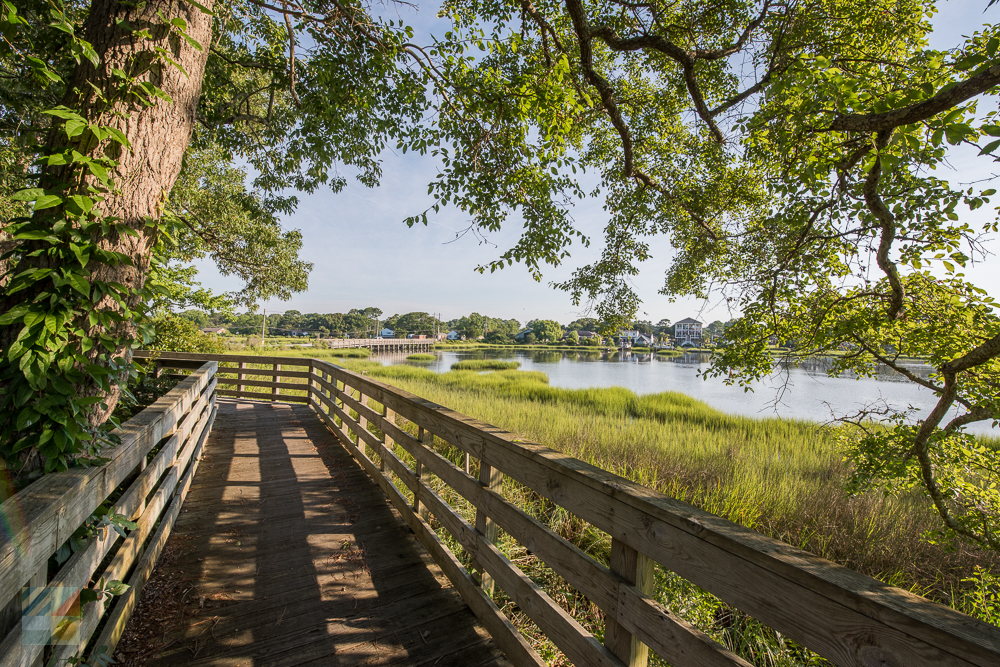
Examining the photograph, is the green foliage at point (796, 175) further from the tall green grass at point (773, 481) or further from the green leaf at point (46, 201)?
the green leaf at point (46, 201)

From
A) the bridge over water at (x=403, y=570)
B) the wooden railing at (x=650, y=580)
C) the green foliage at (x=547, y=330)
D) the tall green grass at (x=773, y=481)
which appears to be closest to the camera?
the wooden railing at (x=650, y=580)

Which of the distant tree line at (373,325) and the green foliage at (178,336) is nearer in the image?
the green foliage at (178,336)

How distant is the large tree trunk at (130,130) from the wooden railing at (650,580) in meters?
2.04

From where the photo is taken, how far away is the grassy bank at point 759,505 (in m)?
3.16

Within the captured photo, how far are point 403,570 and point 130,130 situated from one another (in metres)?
3.18

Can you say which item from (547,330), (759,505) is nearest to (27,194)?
(759,505)

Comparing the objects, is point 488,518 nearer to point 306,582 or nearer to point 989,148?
point 306,582

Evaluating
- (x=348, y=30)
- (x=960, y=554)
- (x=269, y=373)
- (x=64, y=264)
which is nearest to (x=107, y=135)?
(x=64, y=264)

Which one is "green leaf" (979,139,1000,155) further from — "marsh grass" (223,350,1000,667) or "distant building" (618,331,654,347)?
"distant building" (618,331,654,347)

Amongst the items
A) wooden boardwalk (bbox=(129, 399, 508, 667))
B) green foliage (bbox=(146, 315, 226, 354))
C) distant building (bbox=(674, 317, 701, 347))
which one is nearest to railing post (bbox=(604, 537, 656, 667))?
wooden boardwalk (bbox=(129, 399, 508, 667))

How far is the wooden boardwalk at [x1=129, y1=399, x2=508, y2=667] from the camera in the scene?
2.19 metres

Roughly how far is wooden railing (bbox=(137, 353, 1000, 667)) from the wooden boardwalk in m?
0.24

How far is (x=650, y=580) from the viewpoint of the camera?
148 centimetres

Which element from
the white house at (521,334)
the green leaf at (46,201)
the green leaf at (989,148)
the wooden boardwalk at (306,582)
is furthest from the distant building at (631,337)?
the white house at (521,334)
